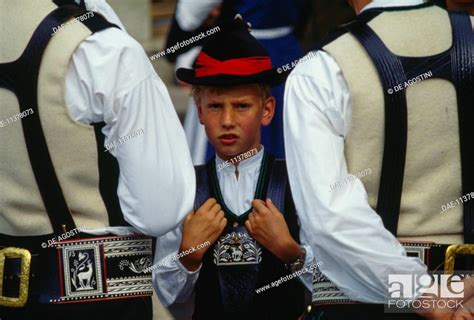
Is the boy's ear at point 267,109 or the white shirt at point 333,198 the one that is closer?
the white shirt at point 333,198

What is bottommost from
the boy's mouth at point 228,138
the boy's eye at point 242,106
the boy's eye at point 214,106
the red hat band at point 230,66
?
the boy's mouth at point 228,138

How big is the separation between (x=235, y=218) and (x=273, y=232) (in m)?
0.17

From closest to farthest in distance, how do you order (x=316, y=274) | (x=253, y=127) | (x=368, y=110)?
(x=368, y=110), (x=316, y=274), (x=253, y=127)

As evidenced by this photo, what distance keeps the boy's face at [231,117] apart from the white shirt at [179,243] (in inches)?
2.7

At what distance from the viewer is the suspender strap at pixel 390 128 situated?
3.61 metres

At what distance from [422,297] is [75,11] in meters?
1.42

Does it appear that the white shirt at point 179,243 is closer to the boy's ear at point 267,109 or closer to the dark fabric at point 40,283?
the boy's ear at point 267,109

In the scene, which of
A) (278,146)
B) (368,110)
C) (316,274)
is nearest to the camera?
(368,110)

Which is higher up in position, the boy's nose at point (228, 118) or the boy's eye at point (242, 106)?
the boy's eye at point (242, 106)

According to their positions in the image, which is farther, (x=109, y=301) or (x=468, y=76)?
(x=109, y=301)

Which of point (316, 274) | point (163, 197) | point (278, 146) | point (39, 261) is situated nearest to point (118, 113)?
point (163, 197)

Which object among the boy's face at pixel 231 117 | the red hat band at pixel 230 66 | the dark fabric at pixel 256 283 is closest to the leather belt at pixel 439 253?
the dark fabric at pixel 256 283

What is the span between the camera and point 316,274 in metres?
3.86

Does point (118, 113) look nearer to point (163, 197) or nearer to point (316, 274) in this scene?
point (163, 197)
